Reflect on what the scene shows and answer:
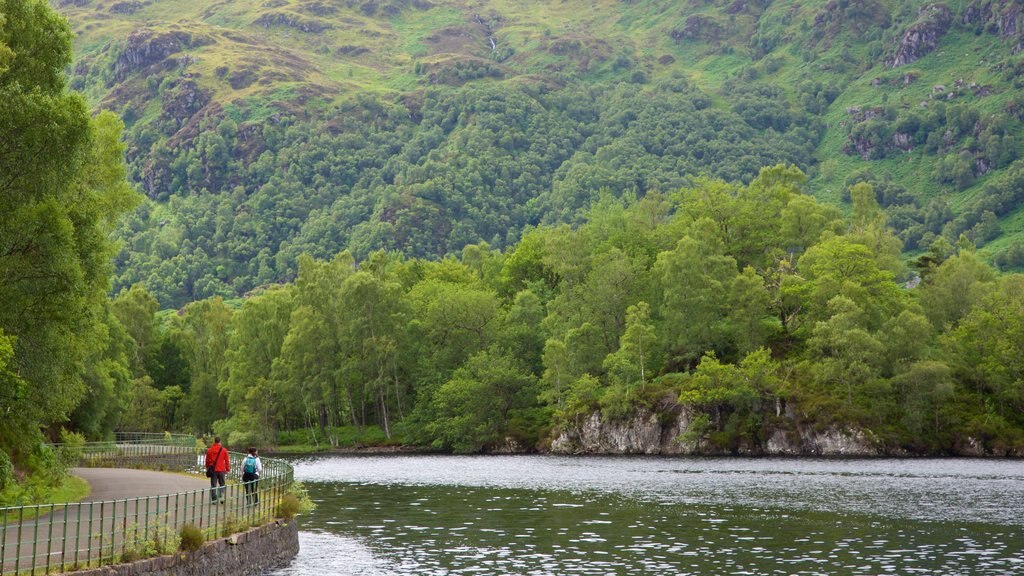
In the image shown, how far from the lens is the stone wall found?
109 ft

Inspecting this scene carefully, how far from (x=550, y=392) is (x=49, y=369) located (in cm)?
10041

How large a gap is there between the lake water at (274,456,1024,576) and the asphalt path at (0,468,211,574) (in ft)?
20.7

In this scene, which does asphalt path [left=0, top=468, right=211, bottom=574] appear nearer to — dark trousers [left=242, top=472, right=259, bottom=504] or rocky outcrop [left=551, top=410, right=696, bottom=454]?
dark trousers [left=242, top=472, right=259, bottom=504]

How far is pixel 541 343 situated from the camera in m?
161

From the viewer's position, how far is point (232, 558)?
40.0m

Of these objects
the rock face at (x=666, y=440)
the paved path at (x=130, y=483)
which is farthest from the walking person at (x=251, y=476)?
the rock face at (x=666, y=440)

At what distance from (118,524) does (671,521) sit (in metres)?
33.6

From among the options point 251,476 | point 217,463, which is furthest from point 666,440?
point 251,476

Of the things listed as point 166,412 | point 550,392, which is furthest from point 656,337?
point 166,412

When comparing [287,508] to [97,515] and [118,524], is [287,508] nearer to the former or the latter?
[97,515]

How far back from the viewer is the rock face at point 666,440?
122 meters

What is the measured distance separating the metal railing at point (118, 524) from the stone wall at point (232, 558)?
0.39 meters

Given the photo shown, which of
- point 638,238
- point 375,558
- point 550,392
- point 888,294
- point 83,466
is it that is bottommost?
point 375,558

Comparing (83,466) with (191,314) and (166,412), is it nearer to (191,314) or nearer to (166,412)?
(166,412)
